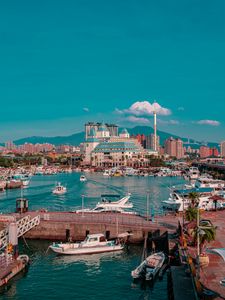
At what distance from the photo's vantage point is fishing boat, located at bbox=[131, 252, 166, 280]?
22719 millimetres

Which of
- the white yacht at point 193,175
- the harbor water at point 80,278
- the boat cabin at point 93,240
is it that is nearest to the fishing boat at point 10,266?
the harbor water at point 80,278

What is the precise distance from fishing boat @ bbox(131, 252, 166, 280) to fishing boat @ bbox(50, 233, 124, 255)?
4.90m

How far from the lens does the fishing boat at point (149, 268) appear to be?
2272 centimetres

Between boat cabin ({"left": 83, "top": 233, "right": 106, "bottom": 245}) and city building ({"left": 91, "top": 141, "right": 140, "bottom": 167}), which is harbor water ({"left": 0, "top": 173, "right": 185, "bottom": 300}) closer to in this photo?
boat cabin ({"left": 83, "top": 233, "right": 106, "bottom": 245})

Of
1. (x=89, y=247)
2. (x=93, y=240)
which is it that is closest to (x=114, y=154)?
(x=93, y=240)

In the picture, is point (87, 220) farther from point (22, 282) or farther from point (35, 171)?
point (35, 171)

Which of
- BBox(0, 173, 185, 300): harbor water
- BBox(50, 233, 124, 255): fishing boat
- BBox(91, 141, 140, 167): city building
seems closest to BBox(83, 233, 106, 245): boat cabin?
BBox(50, 233, 124, 255): fishing boat

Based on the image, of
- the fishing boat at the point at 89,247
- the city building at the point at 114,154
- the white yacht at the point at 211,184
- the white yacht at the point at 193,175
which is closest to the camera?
the fishing boat at the point at 89,247

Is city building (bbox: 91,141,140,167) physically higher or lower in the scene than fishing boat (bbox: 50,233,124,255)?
higher

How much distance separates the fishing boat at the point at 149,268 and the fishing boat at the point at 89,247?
4901mm

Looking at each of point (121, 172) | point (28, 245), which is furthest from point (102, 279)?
point (121, 172)

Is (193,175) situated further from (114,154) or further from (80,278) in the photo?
(80,278)

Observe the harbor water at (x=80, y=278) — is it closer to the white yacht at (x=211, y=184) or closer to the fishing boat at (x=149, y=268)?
the fishing boat at (x=149, y=268)

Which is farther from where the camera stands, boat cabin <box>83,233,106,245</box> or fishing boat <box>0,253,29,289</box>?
boat cabin <box>83,233,106,245</box>
